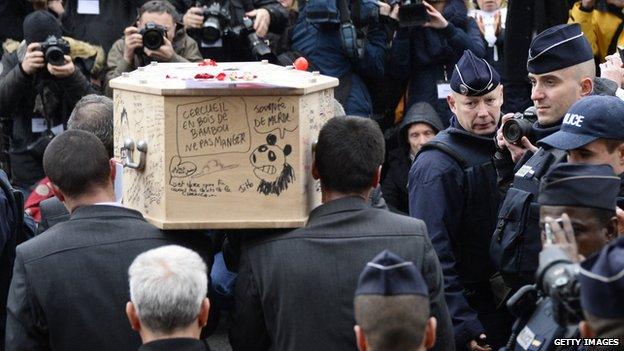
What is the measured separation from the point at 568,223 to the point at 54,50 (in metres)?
5.19

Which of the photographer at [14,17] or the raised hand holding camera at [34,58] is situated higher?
the photographer at [14,17]

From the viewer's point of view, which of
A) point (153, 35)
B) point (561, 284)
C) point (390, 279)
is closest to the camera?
point (561, 284)

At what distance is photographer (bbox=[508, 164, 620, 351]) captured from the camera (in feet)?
13.2

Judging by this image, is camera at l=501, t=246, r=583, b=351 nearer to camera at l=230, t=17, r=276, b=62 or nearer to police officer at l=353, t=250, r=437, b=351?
police officer at l=353, t=250, r=437, b=351

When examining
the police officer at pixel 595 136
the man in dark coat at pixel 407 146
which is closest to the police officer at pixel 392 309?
the police officer at pixel 595 136

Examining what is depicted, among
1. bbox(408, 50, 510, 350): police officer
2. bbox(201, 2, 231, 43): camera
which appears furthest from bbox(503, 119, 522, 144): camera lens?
bbox(201, 2, 231, 43): camera

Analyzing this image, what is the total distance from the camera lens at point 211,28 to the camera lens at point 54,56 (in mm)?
1122

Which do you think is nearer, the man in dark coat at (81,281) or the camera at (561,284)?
the camera at (561,284)

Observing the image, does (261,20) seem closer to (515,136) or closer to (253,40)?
(253,40)

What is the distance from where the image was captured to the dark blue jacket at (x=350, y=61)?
29.3 feet

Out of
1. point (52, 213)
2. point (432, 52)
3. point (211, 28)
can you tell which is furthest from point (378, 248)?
point (211, 28)

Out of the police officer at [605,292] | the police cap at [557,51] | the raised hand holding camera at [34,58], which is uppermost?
the police cap at [557,51]

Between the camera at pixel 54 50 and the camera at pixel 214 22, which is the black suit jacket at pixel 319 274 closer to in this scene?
the camera at pixel 54 50

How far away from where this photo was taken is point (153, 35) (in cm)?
848
